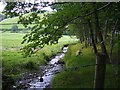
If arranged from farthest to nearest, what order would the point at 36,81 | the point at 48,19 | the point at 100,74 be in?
the point at 36,81 < the point at 48,19 < the point at 100,74

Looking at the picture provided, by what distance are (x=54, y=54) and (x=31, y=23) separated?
10323mm

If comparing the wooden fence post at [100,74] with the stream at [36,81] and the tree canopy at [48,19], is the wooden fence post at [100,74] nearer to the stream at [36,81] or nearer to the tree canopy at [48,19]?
the tree canopy at [48,19]

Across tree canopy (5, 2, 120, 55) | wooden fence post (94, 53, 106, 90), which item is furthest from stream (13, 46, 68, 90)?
wooden fence post (94, 53, 106, 90)

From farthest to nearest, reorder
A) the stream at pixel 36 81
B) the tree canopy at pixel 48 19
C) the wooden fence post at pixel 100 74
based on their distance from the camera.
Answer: the stream at pixel 36 81, the tree canopy at pixel 48 19, the wooden fence post at pixel 100 74

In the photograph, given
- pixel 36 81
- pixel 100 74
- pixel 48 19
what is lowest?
pixel 36 81

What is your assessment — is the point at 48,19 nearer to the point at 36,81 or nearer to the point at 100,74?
the point at 100,74

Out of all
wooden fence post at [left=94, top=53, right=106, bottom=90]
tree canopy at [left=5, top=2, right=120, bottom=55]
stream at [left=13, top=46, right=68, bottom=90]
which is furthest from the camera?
stream at [left=13, top=46, right=68, bottom=90]

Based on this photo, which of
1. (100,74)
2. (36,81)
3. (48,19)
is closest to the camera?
(100,74)

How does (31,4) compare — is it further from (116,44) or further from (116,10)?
(116,44)

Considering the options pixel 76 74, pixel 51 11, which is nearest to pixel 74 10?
pixel 51 11

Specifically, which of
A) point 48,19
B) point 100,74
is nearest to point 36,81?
point 48,19

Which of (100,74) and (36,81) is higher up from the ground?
(100,74)

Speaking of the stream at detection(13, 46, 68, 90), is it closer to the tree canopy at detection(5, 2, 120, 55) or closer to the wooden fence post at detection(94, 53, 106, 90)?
the tree canopy at detection(5, 2, 120, 55)

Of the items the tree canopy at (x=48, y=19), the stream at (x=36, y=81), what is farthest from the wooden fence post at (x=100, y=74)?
the stream at (x=36, y=81)
